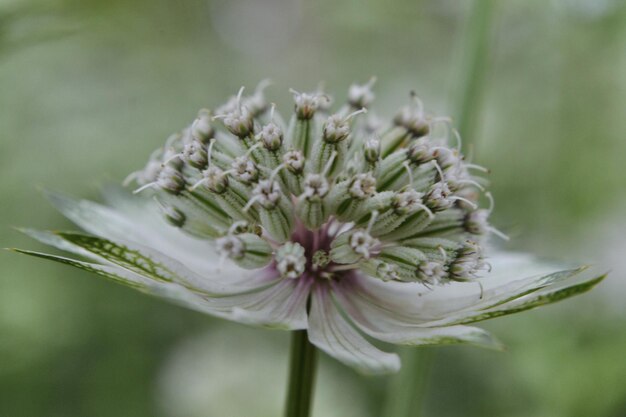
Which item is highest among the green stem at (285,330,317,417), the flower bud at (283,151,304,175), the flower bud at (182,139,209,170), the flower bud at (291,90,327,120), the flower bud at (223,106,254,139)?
the flower bud at (291,90,327,120)

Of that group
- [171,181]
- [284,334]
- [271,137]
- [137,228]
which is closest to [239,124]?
[271,137]

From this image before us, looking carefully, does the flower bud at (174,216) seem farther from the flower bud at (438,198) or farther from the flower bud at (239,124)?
the flower bud at (438,198)

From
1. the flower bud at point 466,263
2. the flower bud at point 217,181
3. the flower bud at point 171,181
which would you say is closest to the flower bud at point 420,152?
the flower bud at point 466,263

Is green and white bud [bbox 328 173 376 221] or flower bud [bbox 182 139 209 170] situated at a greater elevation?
flower bud [bbox 182 139 209 170]

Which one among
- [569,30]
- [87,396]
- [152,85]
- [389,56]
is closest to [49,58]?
[152,85]

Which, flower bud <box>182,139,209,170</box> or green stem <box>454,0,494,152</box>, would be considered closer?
flower bud <box>182,139,209,170</box>

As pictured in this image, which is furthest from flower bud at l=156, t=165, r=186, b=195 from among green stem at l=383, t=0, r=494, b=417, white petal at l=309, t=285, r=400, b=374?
green stem at l=383, t=0, r=494, b=417

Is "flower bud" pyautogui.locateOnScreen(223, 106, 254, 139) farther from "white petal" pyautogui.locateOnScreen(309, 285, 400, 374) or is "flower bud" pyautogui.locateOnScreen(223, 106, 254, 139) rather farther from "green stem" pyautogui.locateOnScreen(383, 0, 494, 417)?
"green stem" pyautogui.locateOnScreen(383, 0, 494, 417)
